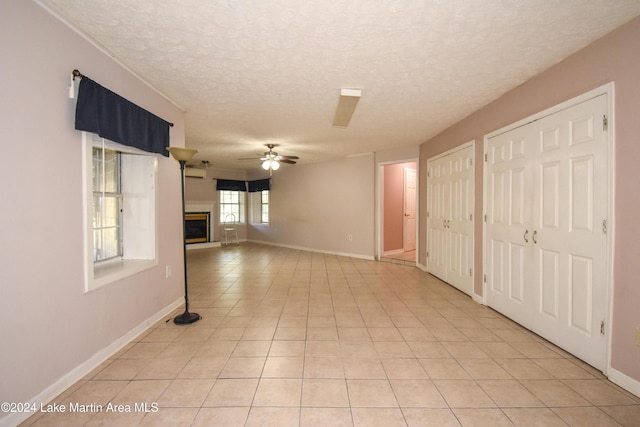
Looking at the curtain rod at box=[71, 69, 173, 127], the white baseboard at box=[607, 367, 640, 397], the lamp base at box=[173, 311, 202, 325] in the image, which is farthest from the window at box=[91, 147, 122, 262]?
the white baseboard at box=[607, 367, 640, 397]

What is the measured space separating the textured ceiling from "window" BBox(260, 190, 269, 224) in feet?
19.2

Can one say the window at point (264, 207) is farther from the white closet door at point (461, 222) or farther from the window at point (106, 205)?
the window at point (106, 205)

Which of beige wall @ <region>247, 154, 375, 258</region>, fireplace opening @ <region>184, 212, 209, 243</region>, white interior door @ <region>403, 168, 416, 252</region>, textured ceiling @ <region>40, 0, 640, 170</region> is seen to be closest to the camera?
textured ceiling @ <region>40, 0, 640, 170</region>

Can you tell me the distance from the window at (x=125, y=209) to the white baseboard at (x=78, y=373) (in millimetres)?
595

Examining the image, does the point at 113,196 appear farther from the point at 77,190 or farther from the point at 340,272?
the point at 340,272

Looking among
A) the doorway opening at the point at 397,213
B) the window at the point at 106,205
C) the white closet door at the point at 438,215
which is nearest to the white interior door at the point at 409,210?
the doorway opening at the point at 397,213

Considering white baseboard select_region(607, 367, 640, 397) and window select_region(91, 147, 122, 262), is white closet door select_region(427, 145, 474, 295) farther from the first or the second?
window select_region(91, 147, 122, 262)

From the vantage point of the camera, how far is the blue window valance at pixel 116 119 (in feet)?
6.39

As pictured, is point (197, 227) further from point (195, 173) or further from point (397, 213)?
point (397, 213)

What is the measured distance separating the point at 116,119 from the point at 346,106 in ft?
7.82

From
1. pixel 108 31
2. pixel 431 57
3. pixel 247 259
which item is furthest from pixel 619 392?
pixel 247 259

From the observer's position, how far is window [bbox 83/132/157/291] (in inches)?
105

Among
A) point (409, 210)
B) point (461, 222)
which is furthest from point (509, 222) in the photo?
point (409, 210)

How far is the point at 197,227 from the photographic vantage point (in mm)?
8430
